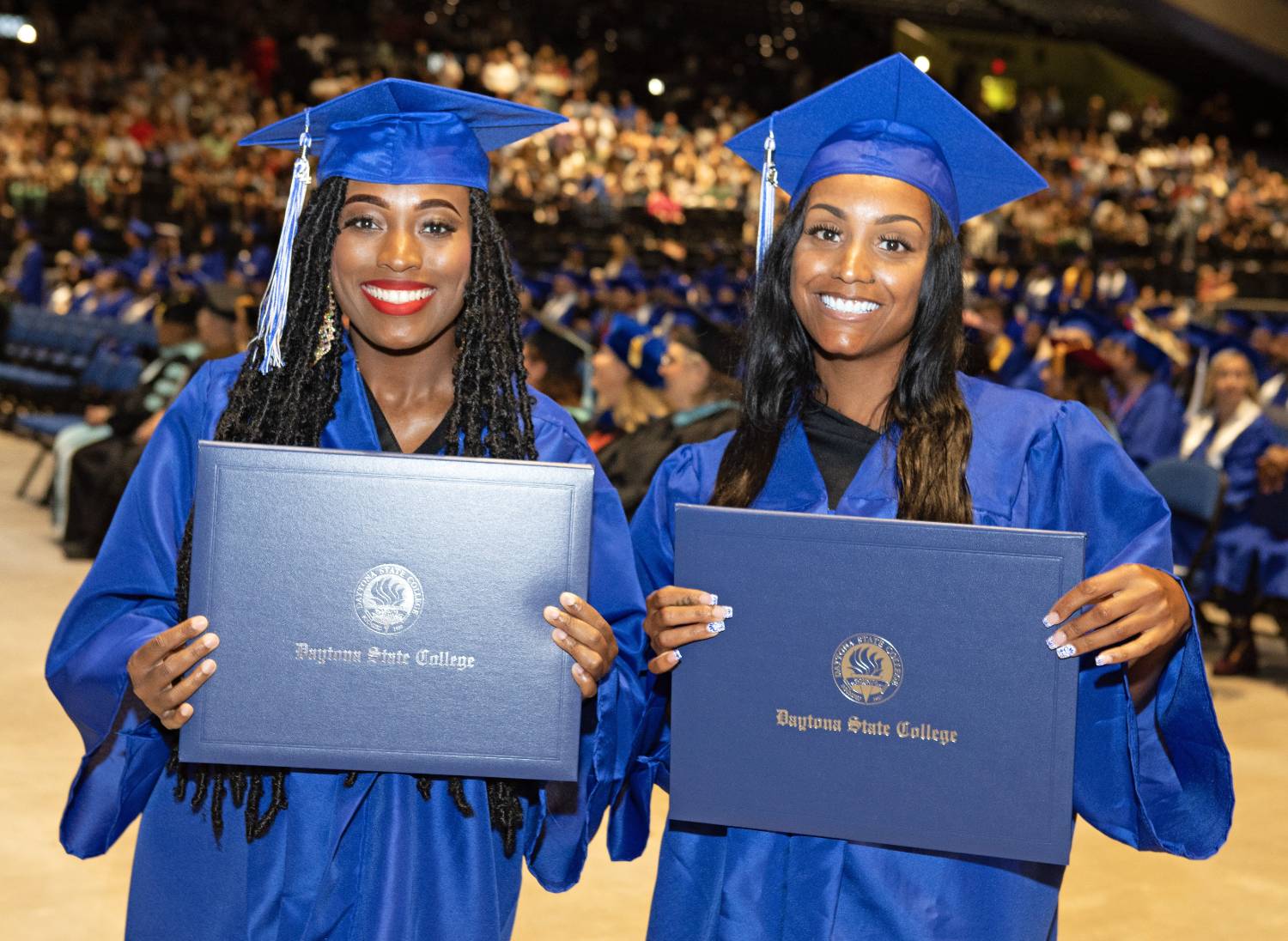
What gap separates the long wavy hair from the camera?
6.81 feet

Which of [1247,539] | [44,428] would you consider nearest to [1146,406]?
[1247,539]

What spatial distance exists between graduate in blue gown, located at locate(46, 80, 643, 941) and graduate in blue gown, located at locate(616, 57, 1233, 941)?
14cm

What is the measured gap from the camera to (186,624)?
1851 millimetres

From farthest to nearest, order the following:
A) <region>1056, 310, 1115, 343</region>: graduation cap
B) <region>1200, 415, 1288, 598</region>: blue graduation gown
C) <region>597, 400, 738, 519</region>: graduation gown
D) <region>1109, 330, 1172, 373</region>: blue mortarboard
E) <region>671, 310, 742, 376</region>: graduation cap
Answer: <region>1056, 310, 1115, 343</region>: graduation cap → <region>1109, 330, 1172, 373</region>: blue mortarboard → <region>1200, 415, 1288, 598</region>: blue graduation gown → <region>671, 310, 742, 376</region>: graduation cap → <region>597, 400, 738, 519</region>: graduation gown

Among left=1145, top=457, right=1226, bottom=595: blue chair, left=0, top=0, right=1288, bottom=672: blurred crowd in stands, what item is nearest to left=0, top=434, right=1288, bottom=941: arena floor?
left=1145, top=457, right=1226, bottom=595: blue chair

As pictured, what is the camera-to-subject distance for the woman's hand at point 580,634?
6.23ft

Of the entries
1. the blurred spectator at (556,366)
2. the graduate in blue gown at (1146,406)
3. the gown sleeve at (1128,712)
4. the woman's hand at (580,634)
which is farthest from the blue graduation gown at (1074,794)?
the graduate in blue gown at (1146,406)

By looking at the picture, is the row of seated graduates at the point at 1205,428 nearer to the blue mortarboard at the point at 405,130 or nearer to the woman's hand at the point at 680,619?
the blue mortarboard at the point at 405,130

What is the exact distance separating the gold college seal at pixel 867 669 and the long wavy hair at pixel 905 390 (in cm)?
24

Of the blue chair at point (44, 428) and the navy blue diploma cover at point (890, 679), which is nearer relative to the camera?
the navy blue diploma cover at point (890, 679)

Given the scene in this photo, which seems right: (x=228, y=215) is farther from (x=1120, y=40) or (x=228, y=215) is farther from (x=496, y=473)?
(x=1120, y=40)

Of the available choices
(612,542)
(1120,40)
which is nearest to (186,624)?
(612,542)

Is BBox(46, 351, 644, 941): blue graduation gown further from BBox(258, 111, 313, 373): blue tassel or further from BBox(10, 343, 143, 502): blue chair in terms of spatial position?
BBox(10, 343, 143, 502): blue chair

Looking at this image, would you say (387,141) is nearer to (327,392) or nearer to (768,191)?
(327,392)
